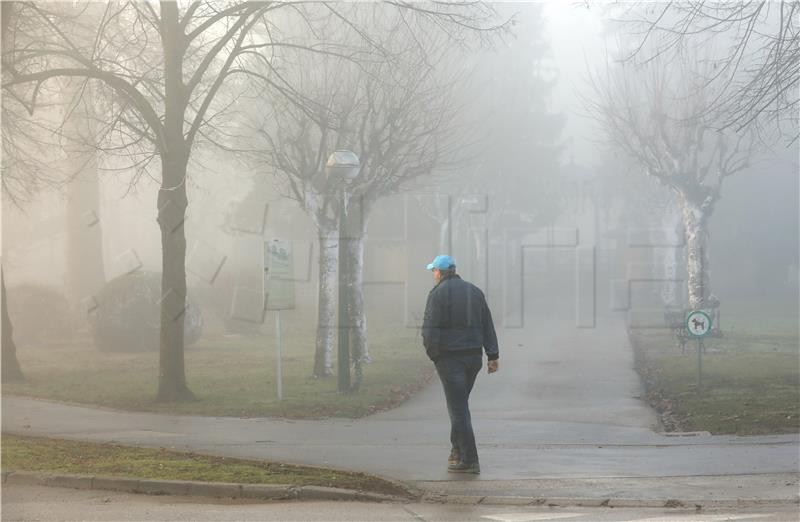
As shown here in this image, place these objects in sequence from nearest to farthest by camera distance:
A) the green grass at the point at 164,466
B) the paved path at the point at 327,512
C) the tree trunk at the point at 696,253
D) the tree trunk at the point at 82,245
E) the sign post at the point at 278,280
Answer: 1. the paved path at the point at 327,512
2. the green grass at the point at 164,466
3. the sign post at the point at 278,280
4. the tree trunk at the point at 696,253
5. the tree trunk at the point at 82,245

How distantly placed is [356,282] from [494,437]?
10419 millimetres

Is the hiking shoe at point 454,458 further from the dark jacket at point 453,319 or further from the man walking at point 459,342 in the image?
the dark jacket at point 453,319

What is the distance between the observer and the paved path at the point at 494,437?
440 inches

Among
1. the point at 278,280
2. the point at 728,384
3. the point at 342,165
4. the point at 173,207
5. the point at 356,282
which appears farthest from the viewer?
the point at 356,282

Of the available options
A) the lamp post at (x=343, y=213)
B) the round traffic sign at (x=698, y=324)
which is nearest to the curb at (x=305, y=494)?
the lamp post at (x=343, y=213)

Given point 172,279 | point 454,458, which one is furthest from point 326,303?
point 454,458

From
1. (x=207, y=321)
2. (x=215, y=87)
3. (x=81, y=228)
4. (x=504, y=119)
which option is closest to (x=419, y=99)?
(x=215, y=87)

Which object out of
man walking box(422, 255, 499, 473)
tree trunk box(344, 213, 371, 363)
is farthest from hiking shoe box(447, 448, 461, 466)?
tree trunk box(344, 213, 371, 363)

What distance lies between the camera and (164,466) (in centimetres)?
1108

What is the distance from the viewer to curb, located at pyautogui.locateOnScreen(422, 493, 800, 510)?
30.1ft

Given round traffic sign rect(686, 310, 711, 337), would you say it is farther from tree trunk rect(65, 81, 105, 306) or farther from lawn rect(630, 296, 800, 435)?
tree trunk rect(65, 81, 105, 306)

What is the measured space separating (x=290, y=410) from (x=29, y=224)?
36988 millimetres

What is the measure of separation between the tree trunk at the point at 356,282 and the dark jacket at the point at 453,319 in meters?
11.1

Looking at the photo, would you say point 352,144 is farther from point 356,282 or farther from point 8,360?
point 8,360
